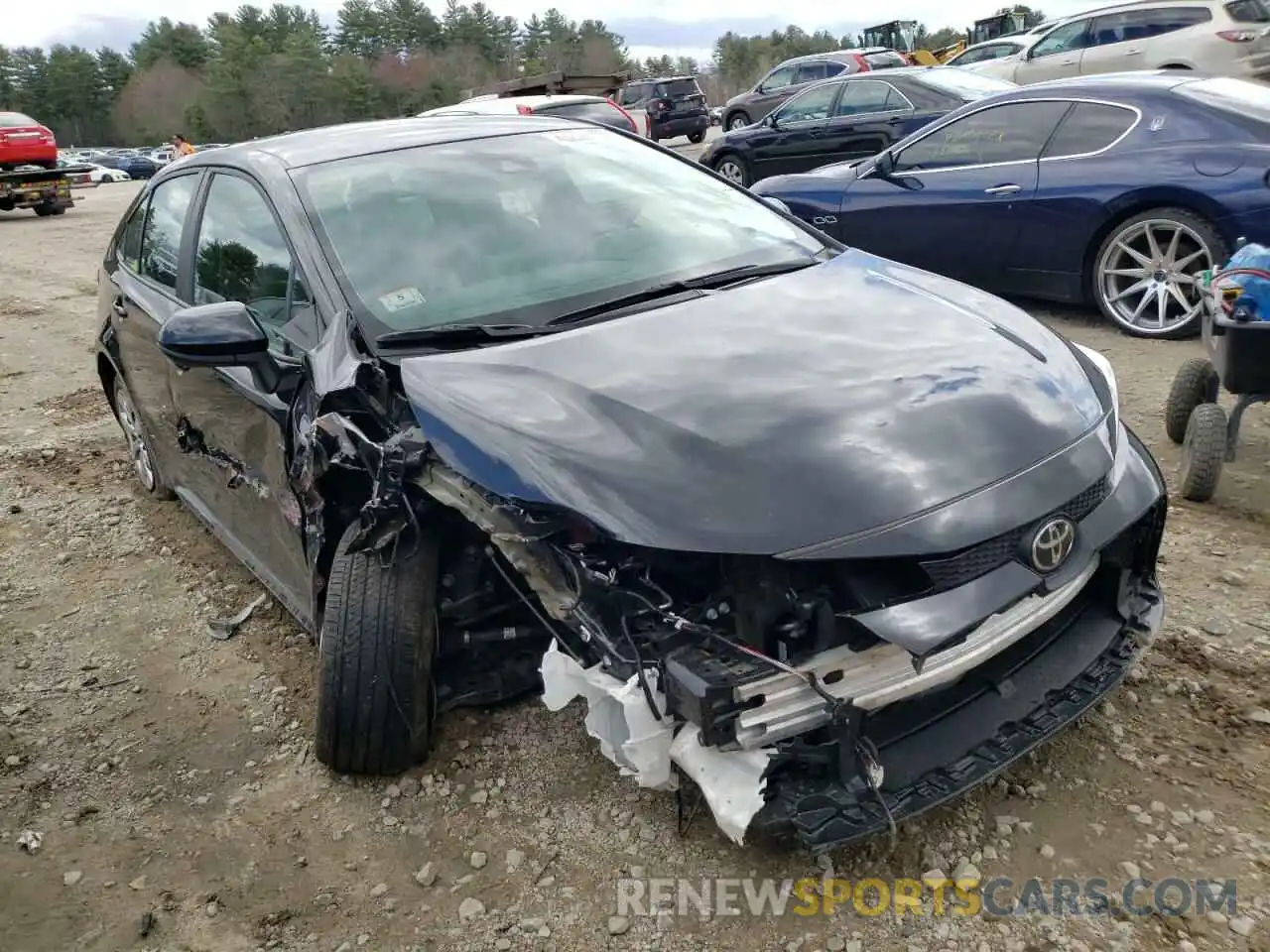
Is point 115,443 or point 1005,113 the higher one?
point 1005,113

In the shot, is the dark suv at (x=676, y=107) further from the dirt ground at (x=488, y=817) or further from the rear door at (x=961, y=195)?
the dirt ground at (x=488, y=817)

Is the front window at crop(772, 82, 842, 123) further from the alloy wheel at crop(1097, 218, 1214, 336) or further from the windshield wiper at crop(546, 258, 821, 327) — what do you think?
the windshield wiper at crop(546, 258, 821, 327)

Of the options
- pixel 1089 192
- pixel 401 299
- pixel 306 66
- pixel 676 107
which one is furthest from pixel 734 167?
pixel 306 66

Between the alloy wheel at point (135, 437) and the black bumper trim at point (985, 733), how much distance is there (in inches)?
152

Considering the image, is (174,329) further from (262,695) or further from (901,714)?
(901,714)

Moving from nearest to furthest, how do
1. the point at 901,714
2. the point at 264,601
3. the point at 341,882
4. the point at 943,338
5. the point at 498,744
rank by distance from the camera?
the point at 901,714, the point at 341,882, the point at 943,338, the point at 498,744, the point at 264,601

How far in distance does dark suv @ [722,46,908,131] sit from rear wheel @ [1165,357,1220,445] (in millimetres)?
14532

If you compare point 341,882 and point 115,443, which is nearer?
point 341,882

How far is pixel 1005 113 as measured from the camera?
668 centimetres

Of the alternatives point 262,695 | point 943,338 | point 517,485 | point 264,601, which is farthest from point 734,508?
point 264,601

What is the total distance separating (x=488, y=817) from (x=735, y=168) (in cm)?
1053

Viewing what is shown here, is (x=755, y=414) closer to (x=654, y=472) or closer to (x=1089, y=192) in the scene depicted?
(x=654, y=472)

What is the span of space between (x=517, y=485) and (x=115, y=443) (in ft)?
15.6

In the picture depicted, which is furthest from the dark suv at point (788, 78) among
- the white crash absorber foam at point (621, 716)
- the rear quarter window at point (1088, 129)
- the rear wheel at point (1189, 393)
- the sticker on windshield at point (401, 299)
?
the white crash absorber foam at point (621, 716)
